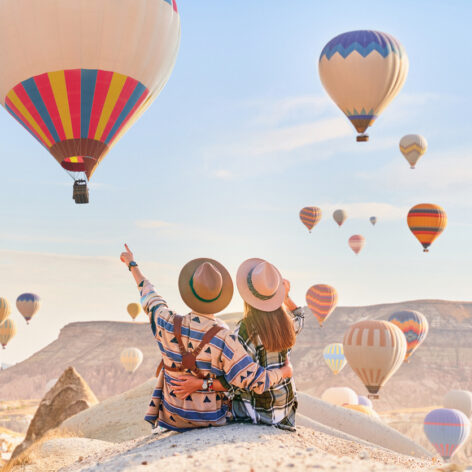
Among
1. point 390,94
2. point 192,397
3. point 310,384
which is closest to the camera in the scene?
point 192,397

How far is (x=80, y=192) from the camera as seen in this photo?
2012 centimetres

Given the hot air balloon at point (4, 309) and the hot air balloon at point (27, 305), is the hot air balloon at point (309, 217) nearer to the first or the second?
the hot air balloon at point (27, 305)

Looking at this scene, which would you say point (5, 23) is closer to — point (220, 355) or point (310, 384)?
point (220, 355)

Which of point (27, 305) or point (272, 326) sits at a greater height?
point (272, 326)

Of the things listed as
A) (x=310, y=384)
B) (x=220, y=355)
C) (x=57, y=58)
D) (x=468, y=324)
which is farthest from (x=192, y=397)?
(x=468, y=324)

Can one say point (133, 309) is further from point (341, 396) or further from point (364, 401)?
point (364, 401)

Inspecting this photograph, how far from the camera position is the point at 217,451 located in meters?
5.74

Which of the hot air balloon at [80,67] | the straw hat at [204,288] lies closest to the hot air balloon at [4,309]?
the hot air balloon at [80,67]

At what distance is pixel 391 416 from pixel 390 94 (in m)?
31.0

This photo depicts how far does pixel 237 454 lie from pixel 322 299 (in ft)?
155

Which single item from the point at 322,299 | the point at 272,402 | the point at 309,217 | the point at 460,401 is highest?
the point at 309,217

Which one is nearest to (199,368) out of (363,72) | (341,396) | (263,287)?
(263,287)

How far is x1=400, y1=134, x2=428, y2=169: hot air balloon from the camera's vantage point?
45.6 meters

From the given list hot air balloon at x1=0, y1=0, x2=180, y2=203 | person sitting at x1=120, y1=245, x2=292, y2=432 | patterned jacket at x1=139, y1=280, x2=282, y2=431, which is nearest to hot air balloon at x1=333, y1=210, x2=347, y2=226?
hot air balloon at x1=0, y1=0, x2=180, y2=203
